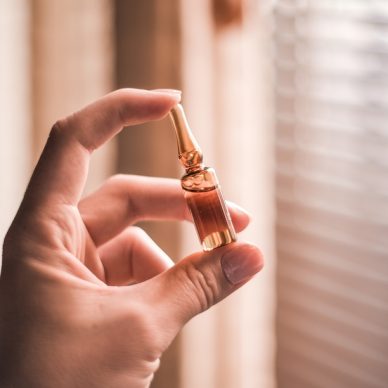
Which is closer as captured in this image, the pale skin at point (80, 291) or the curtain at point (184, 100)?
the pale skin at point (80, 291)

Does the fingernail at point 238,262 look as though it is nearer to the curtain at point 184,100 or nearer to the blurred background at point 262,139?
the blurred background at point 262,139

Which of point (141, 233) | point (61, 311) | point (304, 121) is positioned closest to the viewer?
point (61, 311)

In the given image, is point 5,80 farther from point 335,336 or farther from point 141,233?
point 335,336

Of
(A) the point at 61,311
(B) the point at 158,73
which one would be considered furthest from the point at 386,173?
(A) the point at 61,311

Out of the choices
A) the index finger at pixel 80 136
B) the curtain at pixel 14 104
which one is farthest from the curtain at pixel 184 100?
the index finger at pixel 80 136

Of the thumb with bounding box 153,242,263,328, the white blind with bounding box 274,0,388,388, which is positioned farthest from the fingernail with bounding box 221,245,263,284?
the white blind with bounding box 274,0,388,388

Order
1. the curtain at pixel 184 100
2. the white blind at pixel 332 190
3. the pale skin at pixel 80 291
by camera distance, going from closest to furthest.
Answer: the pale skin at pixel 80 291, the white blind at pixel 332 190, the curtain at pixel 184 100

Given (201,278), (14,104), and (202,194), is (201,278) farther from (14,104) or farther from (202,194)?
(14,104)
